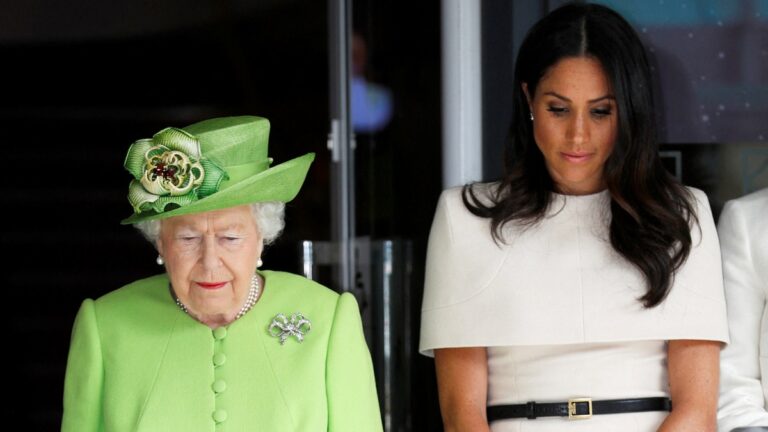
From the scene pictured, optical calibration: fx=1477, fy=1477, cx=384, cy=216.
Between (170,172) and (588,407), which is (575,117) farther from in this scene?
(170,172)

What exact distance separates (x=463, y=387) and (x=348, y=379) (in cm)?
45

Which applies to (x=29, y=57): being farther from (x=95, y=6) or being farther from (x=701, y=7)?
(x=701, y=7)

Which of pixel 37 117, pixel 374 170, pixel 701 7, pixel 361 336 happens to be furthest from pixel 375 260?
pixel 37 117

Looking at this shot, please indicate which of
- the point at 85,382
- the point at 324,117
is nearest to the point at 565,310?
the point at 85,382

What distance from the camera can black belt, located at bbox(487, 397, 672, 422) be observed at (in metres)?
3.55

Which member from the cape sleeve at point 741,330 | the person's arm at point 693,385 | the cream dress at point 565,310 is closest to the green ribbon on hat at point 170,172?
the cream dress at point 565,310

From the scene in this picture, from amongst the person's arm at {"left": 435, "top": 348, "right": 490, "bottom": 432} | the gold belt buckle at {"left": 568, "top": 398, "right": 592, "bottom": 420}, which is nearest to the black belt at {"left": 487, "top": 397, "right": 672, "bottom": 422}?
the gold belt buckle at {"left": 568, "top": 398, "right": 592, "bottom": 420}

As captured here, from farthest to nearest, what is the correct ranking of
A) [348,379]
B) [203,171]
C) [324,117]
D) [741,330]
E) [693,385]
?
1. [324,117]
2. [741,330]
3. [693,385]
4. [348,379]
5. [203,171]

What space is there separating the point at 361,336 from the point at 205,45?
3.26m

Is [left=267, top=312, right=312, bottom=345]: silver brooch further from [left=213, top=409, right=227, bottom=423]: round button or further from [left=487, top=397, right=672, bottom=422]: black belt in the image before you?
[left=487, top=397, right=672, bottom=422]: black belt

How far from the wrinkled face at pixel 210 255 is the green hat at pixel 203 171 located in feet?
0.14

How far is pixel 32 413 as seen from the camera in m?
6.37

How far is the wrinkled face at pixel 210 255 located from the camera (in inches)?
126

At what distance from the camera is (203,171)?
10.4ft
